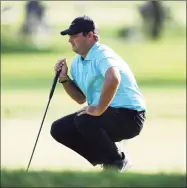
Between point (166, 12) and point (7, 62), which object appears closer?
point (7, 62)

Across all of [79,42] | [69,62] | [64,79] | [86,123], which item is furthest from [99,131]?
[69,62]

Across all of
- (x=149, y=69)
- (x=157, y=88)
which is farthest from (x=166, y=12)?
(x=157, y=88)

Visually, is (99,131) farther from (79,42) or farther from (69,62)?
(69,62)

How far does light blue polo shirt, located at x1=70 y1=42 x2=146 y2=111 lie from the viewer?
633cm

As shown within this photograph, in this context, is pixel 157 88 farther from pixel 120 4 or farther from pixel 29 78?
pixel 120 4

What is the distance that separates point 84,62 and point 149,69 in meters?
20.0

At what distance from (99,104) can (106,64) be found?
0.28 meters

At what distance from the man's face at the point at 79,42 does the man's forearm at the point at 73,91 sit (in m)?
0.27

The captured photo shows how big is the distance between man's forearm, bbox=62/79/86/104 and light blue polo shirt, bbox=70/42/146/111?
194 millimetres

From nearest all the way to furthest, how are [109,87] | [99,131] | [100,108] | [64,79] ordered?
[109,87] < [100,108] < [99,131] < [64,79]

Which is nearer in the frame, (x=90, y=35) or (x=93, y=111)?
(x=93, y=111)

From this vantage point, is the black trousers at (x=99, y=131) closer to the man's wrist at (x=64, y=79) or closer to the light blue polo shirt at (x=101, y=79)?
the light blue polo shirt at (x=101, y=79)

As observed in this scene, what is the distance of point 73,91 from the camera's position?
676 centimetres

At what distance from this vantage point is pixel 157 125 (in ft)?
44.9
